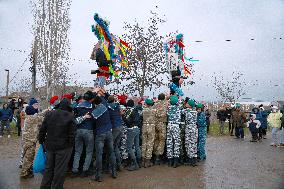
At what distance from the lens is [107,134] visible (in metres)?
6.83

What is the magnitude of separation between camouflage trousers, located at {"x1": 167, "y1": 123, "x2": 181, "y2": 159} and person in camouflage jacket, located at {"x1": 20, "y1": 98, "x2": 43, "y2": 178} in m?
3.67

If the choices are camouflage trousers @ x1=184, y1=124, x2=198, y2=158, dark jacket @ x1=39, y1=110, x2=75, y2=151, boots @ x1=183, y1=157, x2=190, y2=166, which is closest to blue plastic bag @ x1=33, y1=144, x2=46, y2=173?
dark jacket @ x1=39, y1=110, x2=75, y2=151

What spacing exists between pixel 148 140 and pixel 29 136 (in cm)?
328

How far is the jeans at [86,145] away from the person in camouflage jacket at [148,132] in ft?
6.41

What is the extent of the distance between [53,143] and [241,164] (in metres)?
6.02

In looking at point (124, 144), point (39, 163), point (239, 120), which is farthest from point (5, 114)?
point (239, 120)

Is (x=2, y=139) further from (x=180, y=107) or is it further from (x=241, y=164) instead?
(x=241, y=164)

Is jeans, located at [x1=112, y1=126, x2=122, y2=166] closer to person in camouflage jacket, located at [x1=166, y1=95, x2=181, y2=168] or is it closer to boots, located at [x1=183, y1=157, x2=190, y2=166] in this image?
person in camouflage jacket, located at [x1=166, y1=95, x2=181, y2=168]

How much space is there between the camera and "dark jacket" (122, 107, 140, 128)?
789cm

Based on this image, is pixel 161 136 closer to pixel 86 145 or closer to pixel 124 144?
pixel 124 144

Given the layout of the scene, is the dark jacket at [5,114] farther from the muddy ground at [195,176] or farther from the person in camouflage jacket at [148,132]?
the person in camouflage jacket at [148,132]

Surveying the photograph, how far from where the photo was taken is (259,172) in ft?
26.1

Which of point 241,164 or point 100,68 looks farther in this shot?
point 241,164

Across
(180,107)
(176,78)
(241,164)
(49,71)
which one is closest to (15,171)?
(180,107)
